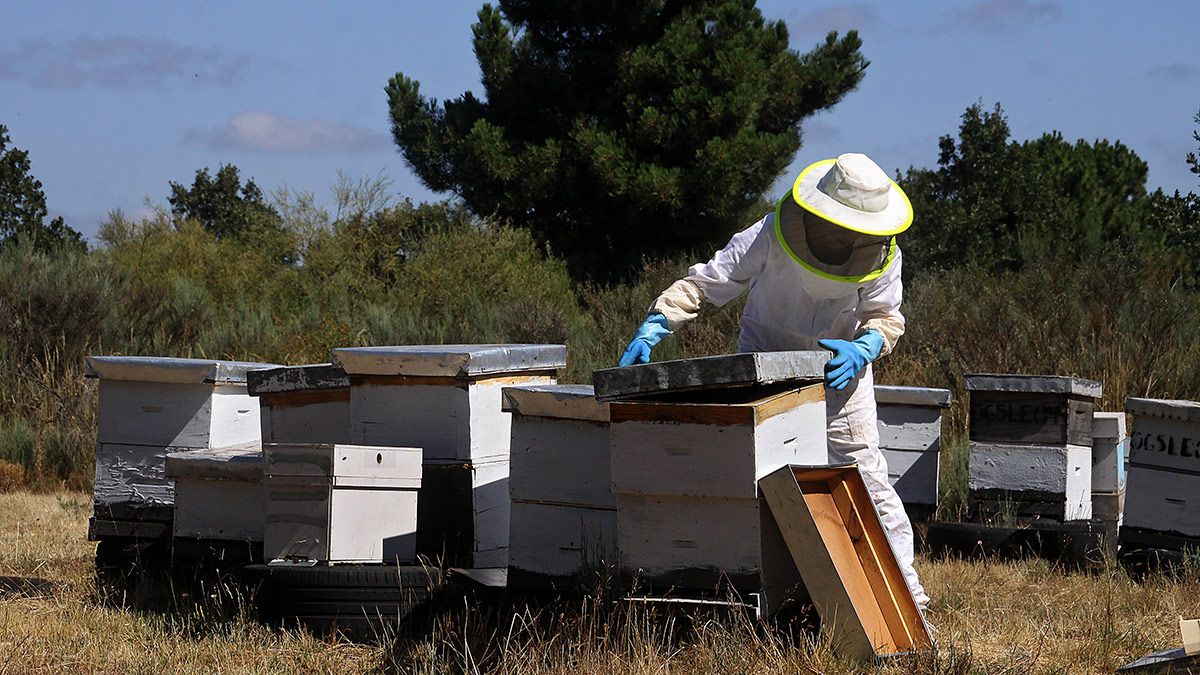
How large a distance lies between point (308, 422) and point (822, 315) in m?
2.11

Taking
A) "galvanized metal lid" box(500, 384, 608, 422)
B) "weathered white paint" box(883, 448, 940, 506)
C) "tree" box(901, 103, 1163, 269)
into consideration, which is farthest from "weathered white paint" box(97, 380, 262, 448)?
"tree" box(901, 103, 1163, 269)

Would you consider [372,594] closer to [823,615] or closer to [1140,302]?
[823,615]

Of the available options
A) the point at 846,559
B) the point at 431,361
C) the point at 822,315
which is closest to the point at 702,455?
the point at 846,559

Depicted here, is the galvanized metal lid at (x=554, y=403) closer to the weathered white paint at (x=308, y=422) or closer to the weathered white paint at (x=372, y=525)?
the weathered white paint at (x=372, y=525)

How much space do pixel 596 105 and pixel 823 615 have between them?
15.3 metres

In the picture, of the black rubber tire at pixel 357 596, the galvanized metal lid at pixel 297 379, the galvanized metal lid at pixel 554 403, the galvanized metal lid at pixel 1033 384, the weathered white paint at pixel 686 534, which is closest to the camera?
the weathered white paint at pixel 686 534

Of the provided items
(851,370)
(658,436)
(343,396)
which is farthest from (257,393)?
(851,370)

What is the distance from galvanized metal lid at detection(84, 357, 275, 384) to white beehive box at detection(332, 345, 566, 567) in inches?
30.3

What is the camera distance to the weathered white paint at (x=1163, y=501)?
5.47 meters

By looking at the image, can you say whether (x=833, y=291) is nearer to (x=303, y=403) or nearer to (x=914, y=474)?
(x=303, y=403)

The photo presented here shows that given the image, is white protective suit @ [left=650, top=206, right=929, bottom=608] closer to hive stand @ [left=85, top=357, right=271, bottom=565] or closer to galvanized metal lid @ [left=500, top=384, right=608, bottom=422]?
galvanized metal lid @ [left=500, top=384, right=608, bottom=422]

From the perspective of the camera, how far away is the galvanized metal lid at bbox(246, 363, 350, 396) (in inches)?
188

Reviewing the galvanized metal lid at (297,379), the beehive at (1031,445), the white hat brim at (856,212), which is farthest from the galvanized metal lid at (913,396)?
the galvanized metal lid at (297,379)

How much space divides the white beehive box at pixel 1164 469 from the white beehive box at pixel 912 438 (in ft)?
3.27
